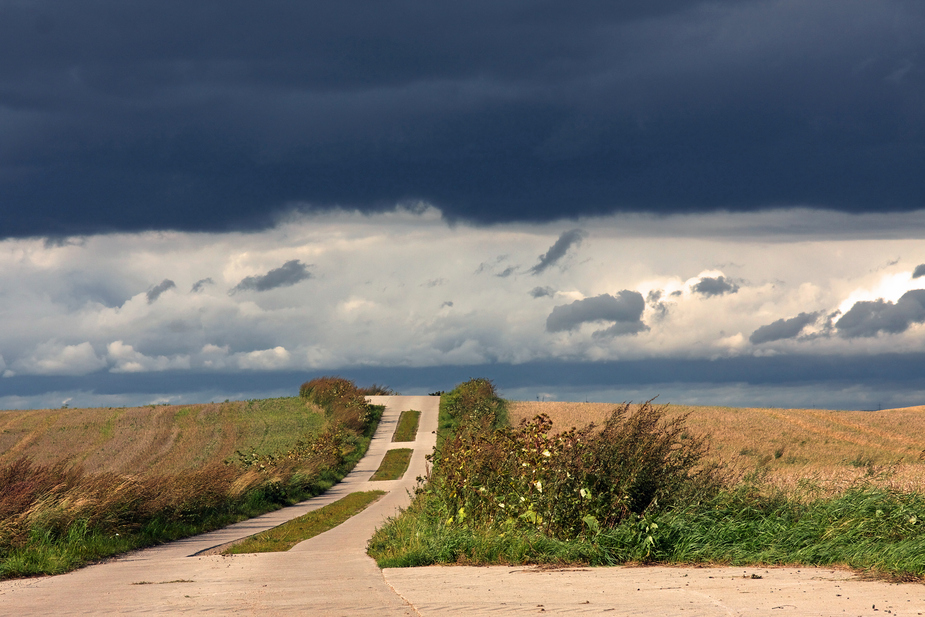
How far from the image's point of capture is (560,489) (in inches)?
502

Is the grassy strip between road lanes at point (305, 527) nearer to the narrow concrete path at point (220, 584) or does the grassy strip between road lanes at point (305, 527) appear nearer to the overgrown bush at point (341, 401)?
the narrow concrete path at point (220, 584)

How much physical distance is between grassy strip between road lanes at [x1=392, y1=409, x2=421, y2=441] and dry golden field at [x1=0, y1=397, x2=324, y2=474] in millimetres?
5777

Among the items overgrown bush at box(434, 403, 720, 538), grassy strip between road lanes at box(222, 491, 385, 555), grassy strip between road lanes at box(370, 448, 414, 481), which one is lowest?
grassy strip between road lanes at box(370, 448, 414, 481)

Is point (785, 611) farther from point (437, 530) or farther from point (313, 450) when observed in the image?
point (313, 450)

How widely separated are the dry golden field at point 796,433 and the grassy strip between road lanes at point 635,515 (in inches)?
590

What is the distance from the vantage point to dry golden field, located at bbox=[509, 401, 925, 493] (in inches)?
1390

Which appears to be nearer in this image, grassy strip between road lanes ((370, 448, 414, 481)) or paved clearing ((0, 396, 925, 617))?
paved clearing ((0, 396, 925, 617))

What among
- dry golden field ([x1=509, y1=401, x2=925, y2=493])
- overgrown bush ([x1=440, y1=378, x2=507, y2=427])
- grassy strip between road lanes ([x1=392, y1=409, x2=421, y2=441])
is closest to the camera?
dry golden field ([x1=509, y1=401, x2=925, y2=493])

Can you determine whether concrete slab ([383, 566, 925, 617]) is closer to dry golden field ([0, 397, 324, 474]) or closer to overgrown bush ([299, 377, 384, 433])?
dry golden field ([0, 397, 324, 474])

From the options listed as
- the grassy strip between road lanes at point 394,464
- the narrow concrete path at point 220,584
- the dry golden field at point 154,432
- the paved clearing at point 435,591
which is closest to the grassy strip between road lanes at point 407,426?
the grassy strip between road lanes at point 394,464

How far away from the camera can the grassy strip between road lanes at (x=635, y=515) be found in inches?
452

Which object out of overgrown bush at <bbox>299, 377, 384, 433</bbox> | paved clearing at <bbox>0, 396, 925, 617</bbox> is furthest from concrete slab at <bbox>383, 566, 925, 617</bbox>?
overgrown bush at <bbox>299, 377, 384, 433</bbox>

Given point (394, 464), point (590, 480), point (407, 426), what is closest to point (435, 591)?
point (590, 480)

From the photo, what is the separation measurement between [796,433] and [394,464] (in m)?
24.0
